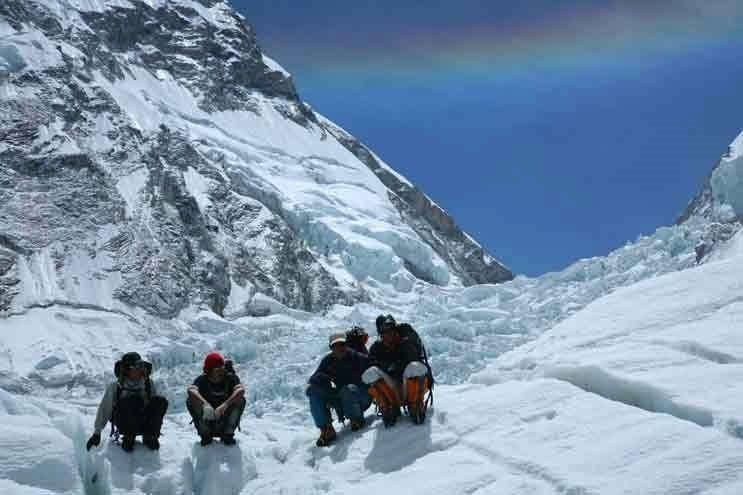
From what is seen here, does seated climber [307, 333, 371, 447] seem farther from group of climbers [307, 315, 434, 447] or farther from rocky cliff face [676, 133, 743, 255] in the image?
rocky cliff face [676, 133, 743, 255]

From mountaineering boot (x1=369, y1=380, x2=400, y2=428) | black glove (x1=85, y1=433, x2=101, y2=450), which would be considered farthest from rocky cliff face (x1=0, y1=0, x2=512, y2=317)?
mountaineering boot (x1=369, y1=380, x2=400, y2=428)

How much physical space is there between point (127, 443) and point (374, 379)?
8.38 feet

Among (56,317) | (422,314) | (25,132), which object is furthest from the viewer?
(25,132)

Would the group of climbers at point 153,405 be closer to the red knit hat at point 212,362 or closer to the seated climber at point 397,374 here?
the red knit hat at point 212,362

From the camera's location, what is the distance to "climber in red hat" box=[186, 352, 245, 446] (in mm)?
8648

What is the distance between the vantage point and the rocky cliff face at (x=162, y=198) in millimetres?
67875

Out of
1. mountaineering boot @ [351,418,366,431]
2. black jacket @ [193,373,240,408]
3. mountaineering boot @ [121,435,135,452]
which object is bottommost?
mountaineering boot @ [121,435,135,452]

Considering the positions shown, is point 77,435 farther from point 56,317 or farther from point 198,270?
point 198,270

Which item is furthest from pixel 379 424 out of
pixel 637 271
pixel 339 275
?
pixel 339 275

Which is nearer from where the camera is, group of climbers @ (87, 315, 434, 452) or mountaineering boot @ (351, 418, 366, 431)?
group of climbers @ (87, 315, 434, 452)

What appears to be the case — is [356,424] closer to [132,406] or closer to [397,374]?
[397,374]

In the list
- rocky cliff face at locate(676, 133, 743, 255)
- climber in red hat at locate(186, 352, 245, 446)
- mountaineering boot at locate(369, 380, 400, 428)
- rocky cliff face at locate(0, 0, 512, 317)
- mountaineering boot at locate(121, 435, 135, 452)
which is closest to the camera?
mountaineering boot at locate(369, 380, 400, 428)

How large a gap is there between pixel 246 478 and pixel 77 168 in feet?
233

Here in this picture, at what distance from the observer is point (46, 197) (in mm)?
72375
